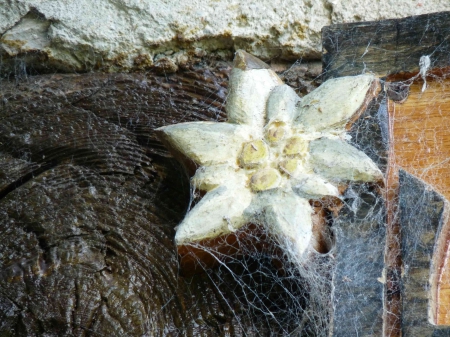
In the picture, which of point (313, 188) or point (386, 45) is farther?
point (386, 45)

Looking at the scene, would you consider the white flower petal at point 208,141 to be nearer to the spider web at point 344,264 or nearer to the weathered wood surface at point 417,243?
the spider web at point 344,264

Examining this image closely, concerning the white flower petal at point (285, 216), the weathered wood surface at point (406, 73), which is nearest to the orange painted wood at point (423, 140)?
the weathered wood surface at point (406, 73)

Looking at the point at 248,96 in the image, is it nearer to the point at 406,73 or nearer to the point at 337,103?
the point at 337,103

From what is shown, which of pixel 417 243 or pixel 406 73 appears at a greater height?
pixel 406 73

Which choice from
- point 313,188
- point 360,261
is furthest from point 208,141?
point 360,261

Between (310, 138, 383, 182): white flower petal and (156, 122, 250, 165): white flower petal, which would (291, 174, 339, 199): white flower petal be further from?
(156, 122, 250, 165): white flower petal

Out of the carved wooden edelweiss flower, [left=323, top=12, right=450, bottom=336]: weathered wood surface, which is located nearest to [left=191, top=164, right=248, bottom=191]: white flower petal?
the carved wooden edelweiss flower

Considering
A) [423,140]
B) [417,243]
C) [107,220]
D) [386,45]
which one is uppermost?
[386,45]
